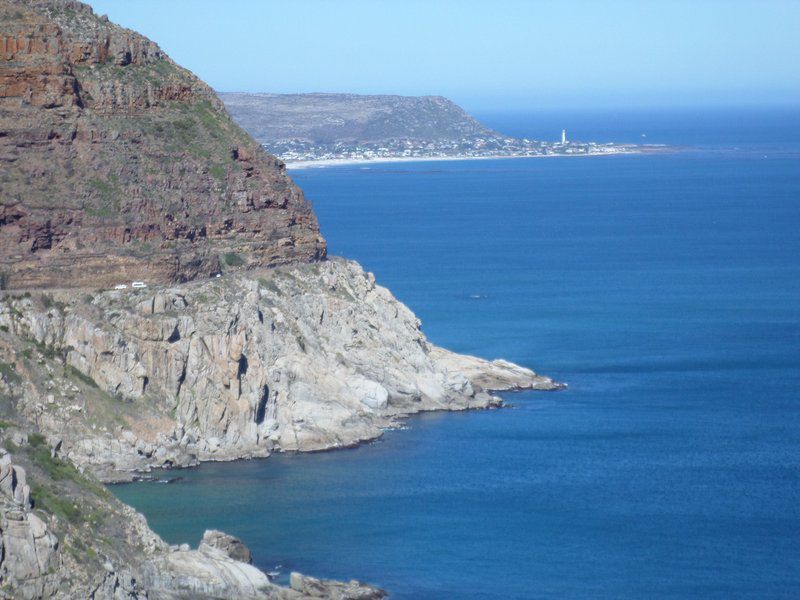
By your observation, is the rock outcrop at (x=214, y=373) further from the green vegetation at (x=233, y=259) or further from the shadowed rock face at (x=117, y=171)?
the shadowed rock face at (x=117, y=171)

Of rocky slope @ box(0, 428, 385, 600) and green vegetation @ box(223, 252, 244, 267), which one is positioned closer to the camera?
rocky slope @ box(0, 428, 385, 600)

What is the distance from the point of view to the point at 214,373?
70.1 meters

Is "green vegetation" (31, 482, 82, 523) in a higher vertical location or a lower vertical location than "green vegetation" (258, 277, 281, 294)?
lower

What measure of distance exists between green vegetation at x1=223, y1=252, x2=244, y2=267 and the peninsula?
10cm

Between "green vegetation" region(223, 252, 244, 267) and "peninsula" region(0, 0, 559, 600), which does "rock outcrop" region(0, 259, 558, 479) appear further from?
Result: "green vegetation" region(223, 252, 244, 267)

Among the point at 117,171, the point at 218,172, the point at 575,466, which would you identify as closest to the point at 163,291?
the point at 117,171

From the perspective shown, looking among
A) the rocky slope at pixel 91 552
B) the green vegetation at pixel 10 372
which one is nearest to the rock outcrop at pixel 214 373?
the green vegetation at pixel 10 372

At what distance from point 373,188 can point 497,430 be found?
11681cm

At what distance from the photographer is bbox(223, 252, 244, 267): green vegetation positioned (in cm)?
7738

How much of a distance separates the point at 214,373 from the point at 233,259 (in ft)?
28.4

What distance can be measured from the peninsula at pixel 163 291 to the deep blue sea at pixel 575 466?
95.8 inches

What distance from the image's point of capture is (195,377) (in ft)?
228

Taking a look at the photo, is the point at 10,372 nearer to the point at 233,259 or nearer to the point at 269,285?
the point at 269,285

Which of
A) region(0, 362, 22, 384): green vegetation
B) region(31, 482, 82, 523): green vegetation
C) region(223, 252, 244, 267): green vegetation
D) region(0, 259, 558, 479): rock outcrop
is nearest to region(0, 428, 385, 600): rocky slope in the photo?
region(31, 482, 82, 523): green vegetation
